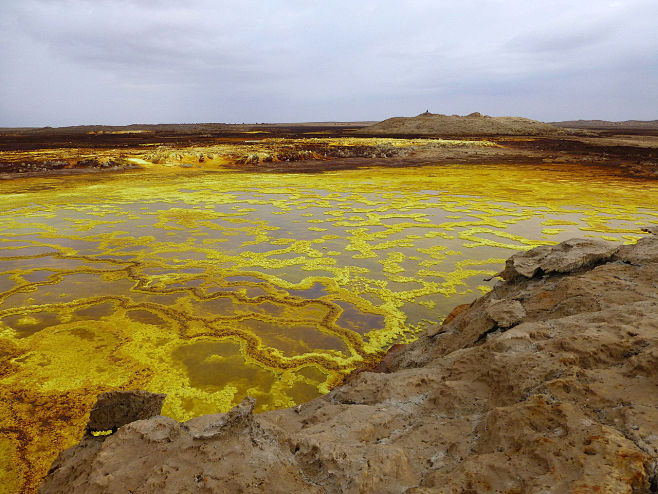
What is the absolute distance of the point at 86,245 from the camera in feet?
21.3

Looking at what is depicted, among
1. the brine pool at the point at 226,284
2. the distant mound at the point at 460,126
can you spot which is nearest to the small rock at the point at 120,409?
the brine pool at the point at 226,284

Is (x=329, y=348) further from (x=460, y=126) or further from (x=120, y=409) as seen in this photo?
(x=460, y=126)

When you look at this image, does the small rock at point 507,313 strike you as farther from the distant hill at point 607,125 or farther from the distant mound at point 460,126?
the distant hill at point 607,125

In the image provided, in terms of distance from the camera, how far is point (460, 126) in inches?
2106

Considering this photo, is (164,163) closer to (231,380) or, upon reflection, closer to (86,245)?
(86,245)

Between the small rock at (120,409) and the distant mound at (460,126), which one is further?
the distant mound at (460,126)

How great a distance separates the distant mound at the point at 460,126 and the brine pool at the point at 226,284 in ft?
143

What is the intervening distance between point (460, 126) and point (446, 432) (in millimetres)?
57962

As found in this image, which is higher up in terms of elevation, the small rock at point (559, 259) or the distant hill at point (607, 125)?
the distant hill at point (607, 125)

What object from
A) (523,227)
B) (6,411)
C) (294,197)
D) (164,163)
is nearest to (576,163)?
(523,227)

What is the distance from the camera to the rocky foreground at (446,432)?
1.22m

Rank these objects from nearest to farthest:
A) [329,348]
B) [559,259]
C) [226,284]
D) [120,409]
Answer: [120,409], [559,259], [329,348], [226,284]

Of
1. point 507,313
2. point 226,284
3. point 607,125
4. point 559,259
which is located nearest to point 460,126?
point 226,284

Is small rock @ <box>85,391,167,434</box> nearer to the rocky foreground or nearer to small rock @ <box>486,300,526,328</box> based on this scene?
the rocky foreground
